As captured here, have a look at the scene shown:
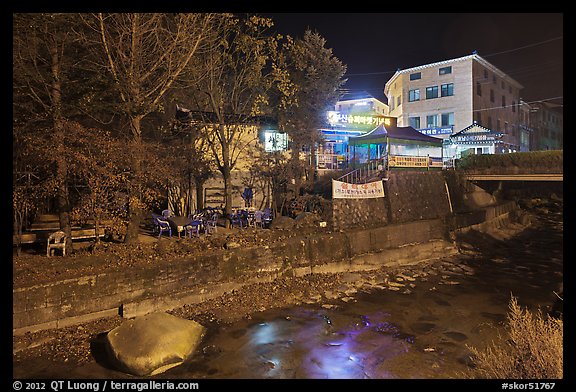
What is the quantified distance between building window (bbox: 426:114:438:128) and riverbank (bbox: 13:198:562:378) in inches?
839

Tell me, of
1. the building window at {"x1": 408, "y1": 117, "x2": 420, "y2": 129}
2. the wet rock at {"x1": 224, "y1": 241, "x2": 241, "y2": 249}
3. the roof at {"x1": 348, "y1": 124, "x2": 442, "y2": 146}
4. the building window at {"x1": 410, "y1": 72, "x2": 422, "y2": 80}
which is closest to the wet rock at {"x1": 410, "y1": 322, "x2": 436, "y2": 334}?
the wet rock at {"x1": 224, "y1": 241, "x2": 241, "y2": 249}

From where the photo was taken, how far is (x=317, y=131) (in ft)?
73.3

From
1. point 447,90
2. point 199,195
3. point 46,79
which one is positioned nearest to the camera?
point 46,79

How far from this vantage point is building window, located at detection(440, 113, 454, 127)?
39062 millimetres

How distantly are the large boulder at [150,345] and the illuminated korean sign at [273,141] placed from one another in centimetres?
1411

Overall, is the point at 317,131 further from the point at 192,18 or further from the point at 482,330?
the point at 482,330

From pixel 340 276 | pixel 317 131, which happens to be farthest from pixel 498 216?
pixel 340 276

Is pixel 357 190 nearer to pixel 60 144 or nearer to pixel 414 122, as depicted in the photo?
pixel 60 144

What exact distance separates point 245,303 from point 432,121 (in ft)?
118

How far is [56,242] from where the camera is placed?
10.6m

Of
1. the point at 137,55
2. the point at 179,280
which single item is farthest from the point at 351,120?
the point at 179,280

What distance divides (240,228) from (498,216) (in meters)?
23.2

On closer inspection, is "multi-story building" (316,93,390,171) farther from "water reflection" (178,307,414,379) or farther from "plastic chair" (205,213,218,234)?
"water reflection" (178,307,414,379)

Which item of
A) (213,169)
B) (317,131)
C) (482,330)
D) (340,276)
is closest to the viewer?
(482,330)
